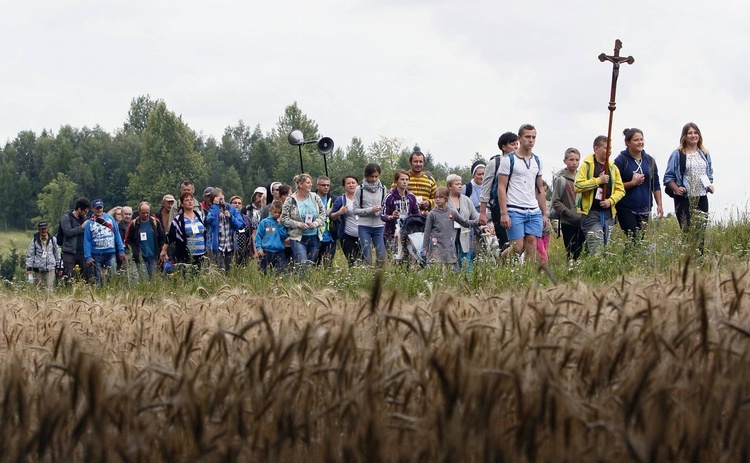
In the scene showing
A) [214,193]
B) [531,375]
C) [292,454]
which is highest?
[214,193]

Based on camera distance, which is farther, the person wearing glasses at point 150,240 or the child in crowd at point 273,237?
the person wearing glasses at point 150,240

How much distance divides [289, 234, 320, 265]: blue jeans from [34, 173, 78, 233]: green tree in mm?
121625

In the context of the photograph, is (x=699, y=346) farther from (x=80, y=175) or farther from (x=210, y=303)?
(x=80, y=175)

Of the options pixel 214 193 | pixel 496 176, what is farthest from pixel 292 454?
pixel 214 193

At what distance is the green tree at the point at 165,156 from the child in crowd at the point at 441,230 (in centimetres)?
12237

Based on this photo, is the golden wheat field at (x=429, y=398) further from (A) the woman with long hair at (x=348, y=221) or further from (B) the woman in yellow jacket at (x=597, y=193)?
(A) the woman with long hair at (x=348, y=221)

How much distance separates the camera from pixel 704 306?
2.84 m

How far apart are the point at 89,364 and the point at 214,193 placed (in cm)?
1424

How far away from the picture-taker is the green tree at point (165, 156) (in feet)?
439

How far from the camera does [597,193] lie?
13.1 metres

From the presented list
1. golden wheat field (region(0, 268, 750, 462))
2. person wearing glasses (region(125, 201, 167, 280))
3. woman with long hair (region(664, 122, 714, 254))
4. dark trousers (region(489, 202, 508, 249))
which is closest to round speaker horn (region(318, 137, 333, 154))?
person wearing glasses (region(125, 201, 167, 280))

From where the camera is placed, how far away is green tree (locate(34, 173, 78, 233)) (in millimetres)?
134250

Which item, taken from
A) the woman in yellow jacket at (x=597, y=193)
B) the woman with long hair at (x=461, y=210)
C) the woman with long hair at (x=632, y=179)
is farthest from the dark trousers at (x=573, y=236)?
the woman with long hair at (x=461, y=210)

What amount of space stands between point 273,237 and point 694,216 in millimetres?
6220
